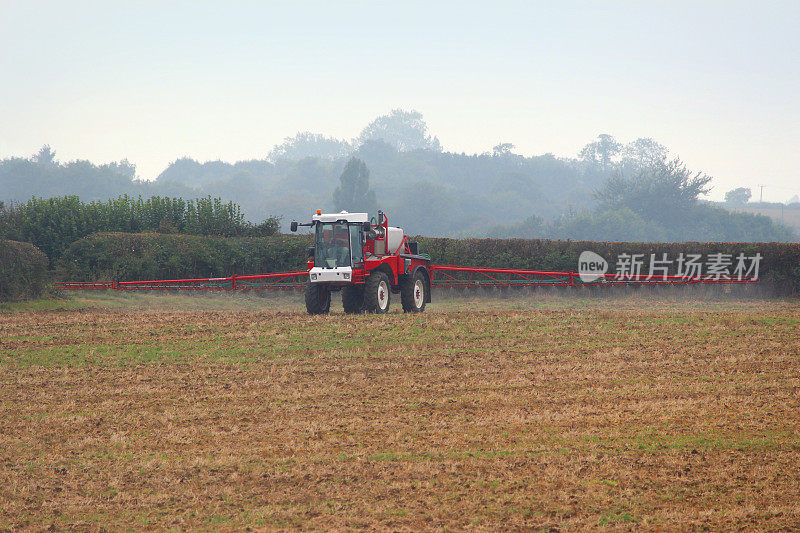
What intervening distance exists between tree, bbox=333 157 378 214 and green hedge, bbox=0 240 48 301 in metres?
103

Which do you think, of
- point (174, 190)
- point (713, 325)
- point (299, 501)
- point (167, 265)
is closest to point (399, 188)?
point (174, 190)

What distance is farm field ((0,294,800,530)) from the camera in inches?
273

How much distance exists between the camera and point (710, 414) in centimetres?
995

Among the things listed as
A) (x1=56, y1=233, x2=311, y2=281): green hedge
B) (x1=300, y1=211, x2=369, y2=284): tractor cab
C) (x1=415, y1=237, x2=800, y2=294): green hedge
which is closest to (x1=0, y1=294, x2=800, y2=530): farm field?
(x1=300, y1=211, x2=369, y2=284): tractor cab

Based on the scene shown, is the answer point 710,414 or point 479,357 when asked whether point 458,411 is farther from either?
point 479,357

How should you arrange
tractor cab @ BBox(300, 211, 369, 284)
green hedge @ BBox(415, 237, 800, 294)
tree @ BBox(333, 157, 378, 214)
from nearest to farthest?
tractor cab @ BBox(300, 211, 369, 284) < green hedge @ BBox(415, 237, 800, 294) < tree @ BBox(333, 157, 378, 214)

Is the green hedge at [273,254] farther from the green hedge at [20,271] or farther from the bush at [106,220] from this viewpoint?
the green hedge at [20,271]

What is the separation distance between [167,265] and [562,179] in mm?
155104

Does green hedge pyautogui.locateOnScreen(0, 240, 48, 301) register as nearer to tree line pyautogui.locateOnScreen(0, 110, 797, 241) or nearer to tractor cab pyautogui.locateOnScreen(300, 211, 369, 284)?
tractor cab pyautogui.locateOnScreen(300, 211, 369, 284)

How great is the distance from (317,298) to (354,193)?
4252 inches

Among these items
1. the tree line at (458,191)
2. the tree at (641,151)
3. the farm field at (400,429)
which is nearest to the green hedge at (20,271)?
the farm field at (400,429)

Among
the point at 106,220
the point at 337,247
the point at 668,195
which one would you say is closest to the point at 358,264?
the point at 337,247

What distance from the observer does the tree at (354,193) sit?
127125 mm

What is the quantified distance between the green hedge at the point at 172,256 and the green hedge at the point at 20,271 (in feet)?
14.2
